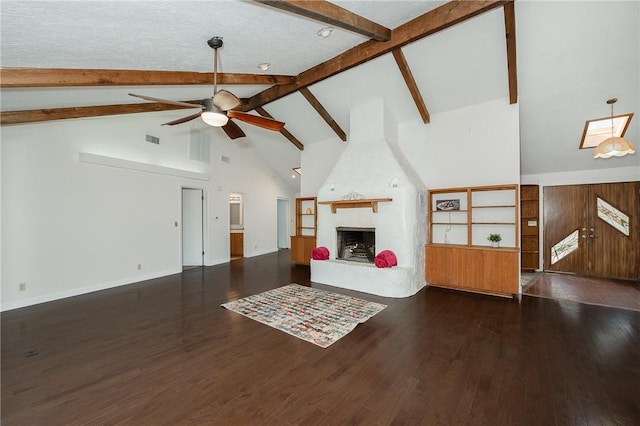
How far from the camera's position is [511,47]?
363 cm

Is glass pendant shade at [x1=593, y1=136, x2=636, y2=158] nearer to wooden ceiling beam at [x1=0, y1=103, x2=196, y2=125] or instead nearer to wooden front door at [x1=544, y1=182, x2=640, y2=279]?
wooden front door at [x1=544, y1=182, x2=640, y2=279]

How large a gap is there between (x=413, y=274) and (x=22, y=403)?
15.7ft

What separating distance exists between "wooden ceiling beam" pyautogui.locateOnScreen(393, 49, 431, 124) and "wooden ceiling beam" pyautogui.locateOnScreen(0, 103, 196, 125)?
4.12m

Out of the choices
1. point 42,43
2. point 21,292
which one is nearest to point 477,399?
point 42,43

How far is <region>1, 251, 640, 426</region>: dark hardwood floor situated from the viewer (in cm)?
187

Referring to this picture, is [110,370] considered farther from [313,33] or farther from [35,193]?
[313,33]

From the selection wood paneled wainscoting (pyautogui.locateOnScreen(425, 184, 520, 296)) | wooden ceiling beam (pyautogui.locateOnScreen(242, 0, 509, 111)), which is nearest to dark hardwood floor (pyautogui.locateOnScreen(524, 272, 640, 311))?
wood paneled wainscoting (pyautogui.locateOnScreen(425, 184, 520, 296))

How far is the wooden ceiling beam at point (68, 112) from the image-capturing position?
3.74 meters

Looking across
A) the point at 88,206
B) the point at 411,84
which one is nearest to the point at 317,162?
the point at 411,84

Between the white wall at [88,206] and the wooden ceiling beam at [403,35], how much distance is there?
11.5ft

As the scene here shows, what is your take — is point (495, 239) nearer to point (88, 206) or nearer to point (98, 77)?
point (98, 77)

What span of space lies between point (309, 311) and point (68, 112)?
4914 mm

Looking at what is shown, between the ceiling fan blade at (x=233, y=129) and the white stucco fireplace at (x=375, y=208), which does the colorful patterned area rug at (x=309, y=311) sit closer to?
the white stucco fireplace at (x=375, y=208)

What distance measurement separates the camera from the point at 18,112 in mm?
3760
